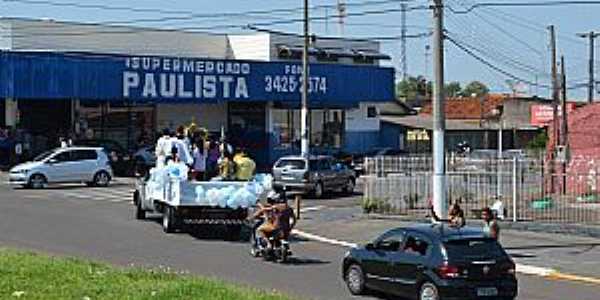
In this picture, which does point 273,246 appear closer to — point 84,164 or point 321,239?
point 321,239

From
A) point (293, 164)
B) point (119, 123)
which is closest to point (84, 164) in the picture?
point (293, 164)

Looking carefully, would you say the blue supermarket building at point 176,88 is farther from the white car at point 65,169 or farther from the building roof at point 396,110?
the white car at point 65,169

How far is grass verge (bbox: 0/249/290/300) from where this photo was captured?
42.5 ft

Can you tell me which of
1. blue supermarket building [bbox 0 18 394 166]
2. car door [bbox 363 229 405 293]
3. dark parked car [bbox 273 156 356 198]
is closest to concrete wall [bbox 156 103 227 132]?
blue supermarket building [bbox 0 18 394 166]

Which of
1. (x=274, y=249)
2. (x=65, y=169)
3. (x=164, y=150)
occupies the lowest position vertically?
(x=274, y=249)

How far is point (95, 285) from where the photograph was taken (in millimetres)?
13945

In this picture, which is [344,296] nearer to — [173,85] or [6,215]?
[6,215]

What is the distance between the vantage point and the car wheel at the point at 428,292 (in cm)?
1658

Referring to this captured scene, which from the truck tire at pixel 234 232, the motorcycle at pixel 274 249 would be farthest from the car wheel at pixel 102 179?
the motorcycle at pixel 274 249

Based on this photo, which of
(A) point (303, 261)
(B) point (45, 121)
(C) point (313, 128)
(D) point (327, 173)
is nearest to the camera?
(A) point (303, 261)

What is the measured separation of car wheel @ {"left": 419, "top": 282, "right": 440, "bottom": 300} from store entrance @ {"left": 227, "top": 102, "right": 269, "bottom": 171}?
155 ft

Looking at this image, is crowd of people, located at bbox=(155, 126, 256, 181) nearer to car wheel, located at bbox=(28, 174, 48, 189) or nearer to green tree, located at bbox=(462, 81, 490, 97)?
car wheel, located at bbox=(28, 174, 48, 189)

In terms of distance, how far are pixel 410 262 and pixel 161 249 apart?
8.30 metres

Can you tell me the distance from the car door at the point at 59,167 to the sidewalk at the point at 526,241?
1254 cm
